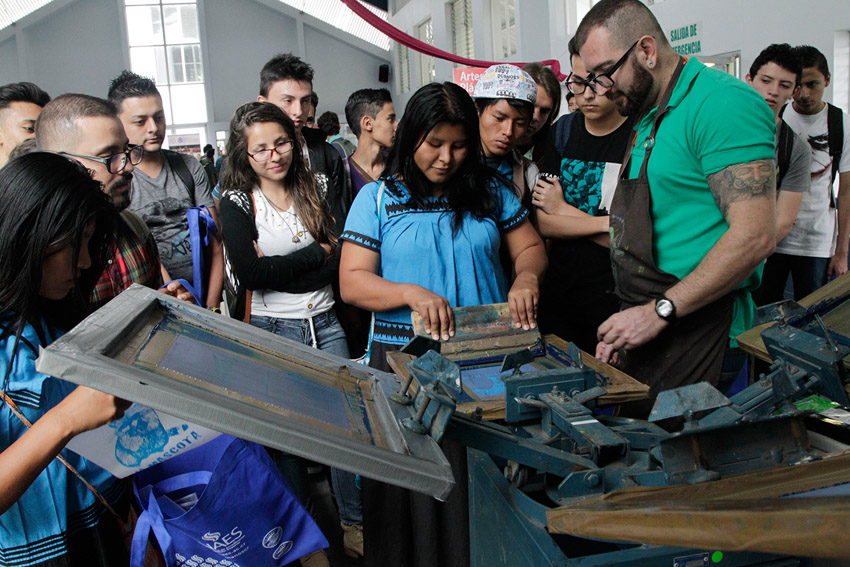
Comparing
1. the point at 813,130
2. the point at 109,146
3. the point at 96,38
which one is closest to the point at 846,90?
the point at 813,130

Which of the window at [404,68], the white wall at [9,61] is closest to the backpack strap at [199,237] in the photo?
the window at [404,68]

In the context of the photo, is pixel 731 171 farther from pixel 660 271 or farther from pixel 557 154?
pixel 557 154

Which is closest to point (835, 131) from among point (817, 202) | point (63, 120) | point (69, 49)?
point (817, 202)

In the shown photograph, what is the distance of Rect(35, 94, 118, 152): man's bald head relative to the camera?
1944mm

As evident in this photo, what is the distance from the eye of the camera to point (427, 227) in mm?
1961

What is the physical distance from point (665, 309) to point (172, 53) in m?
17.8

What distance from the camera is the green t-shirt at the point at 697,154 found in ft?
4.95

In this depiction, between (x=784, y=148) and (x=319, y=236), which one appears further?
(x=784, y=148)

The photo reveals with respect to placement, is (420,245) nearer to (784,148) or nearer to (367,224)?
(367,224)

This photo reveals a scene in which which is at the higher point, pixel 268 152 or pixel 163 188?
pixel 268 152

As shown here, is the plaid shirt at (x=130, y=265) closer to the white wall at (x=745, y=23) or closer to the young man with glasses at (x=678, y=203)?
the young man with glasses at (x=678, y=203)

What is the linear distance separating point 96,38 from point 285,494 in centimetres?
1808

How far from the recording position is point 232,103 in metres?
16.8

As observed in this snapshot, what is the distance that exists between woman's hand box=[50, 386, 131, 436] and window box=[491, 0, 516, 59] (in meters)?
10.2
